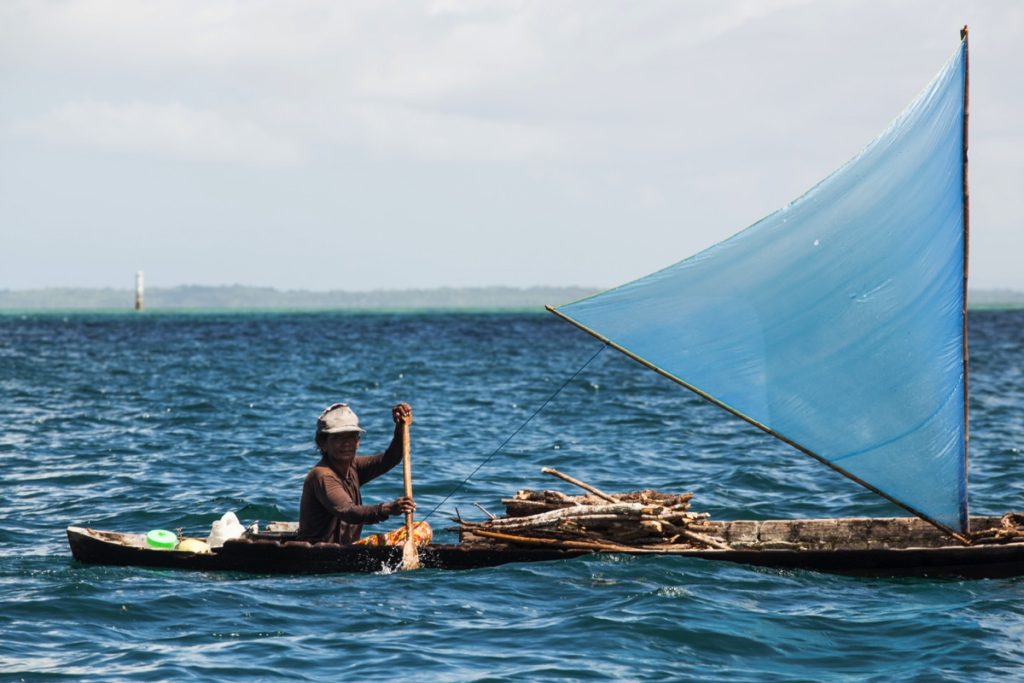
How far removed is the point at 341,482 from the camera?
47.9 feet

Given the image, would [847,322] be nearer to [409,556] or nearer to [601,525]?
[601,525]

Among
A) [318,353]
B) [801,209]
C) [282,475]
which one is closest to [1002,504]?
[801,209]

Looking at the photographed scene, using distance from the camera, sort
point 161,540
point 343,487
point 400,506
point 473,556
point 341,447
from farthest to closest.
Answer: point 161,540 → point 473,556 → point 343,487 → point 341,447 → point 400,506

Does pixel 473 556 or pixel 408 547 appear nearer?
pixel 408 547

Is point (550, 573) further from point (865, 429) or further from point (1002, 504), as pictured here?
point (1002, 504)

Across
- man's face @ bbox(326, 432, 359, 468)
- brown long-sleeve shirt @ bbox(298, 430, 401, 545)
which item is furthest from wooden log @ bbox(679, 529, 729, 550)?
man's face @ bbox(326, 432, 359, 468)

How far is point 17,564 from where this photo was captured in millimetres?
15297

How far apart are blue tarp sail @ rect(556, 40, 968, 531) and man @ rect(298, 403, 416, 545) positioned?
9.30 feet

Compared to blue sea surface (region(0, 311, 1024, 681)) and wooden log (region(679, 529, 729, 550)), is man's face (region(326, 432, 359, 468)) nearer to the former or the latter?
blue sea surface (region(0, 311, 1024, 681))

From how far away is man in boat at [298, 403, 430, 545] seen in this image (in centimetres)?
1425

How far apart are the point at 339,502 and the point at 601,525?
3159 millimetres

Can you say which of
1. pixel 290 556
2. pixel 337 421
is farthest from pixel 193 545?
pixel 337 421

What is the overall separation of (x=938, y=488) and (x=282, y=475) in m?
13.2

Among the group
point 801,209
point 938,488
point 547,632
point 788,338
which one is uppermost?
point 801,209
